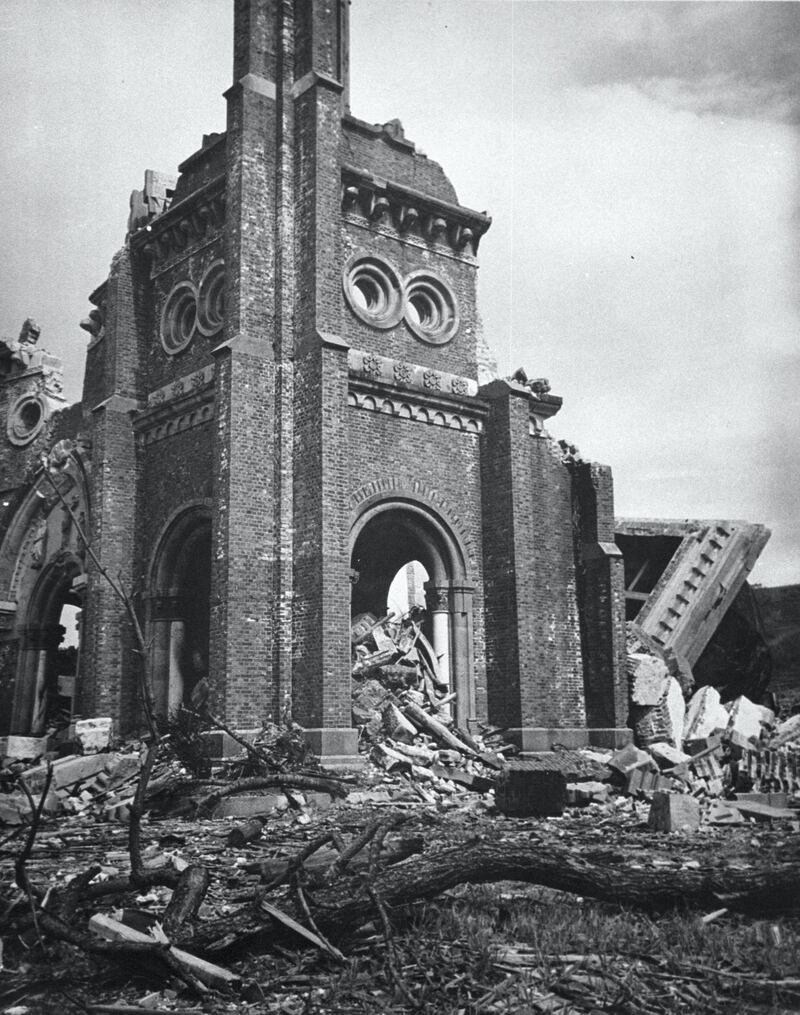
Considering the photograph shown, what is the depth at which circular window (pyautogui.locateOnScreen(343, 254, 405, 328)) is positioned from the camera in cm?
1738

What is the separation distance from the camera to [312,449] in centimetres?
1527

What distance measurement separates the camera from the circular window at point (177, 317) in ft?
59.9

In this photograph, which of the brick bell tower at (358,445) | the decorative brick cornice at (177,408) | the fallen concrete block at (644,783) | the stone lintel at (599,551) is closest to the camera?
the fallen concrete block at (644,783)

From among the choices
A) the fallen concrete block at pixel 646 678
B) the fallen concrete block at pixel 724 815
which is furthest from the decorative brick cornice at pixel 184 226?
the fallen concrete block at pixel 724 815

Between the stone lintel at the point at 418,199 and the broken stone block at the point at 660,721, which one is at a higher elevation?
the stone lintel at the point at 418,199

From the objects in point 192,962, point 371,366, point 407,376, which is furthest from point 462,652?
point 192,962

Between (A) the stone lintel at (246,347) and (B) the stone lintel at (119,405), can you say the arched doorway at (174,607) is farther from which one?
(A) the stone lintel at (246,347)

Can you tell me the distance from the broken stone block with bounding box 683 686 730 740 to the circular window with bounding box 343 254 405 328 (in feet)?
28.8

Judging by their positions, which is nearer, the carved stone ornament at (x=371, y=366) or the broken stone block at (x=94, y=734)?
the broken stone block at (x=94, y=734)

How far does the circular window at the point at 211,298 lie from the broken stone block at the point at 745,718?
1142 centimetres

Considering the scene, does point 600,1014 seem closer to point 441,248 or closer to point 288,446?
point 288,446

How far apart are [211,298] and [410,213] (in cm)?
391

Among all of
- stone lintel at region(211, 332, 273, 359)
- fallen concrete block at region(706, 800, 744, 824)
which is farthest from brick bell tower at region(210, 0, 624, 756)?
fallen concrete block at region(706, 800, 744, 824)

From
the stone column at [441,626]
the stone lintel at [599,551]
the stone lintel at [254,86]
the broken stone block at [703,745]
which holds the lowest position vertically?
the broken stone block at [703,745]
